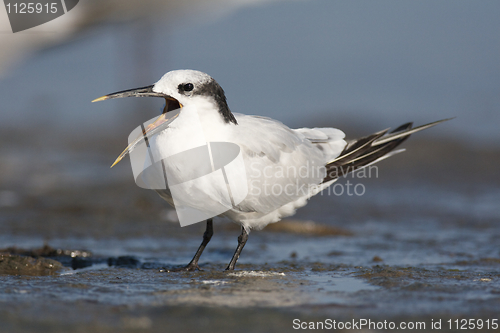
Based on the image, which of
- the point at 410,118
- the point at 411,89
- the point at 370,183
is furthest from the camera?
the point at 411,89

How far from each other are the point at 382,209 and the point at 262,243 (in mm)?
2252

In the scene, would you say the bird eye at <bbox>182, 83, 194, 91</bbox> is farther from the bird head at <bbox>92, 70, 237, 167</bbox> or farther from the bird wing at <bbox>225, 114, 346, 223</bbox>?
the bird wing at <bbox>225, 114, 346, 223</bbox>

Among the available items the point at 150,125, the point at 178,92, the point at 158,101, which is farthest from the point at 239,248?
the point at 158,101

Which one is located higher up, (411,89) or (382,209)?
(411,89)

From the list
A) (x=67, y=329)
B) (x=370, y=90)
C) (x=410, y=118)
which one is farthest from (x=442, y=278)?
(x=370, y=90)

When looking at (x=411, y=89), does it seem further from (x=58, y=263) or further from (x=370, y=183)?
(x=58, y=263)

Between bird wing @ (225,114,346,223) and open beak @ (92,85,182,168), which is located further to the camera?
bird wing @ (225,114,346,223)

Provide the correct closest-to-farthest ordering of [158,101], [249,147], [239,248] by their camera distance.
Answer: [249,147], [239,248], [158,101]

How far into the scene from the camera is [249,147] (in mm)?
3818

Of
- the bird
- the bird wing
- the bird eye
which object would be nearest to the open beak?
the bird

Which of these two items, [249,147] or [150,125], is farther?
[249,147]

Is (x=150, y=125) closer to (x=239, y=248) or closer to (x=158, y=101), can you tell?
(x=239, y=248)

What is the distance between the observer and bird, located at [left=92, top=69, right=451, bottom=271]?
3.55 meters

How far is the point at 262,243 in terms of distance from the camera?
5164mm
